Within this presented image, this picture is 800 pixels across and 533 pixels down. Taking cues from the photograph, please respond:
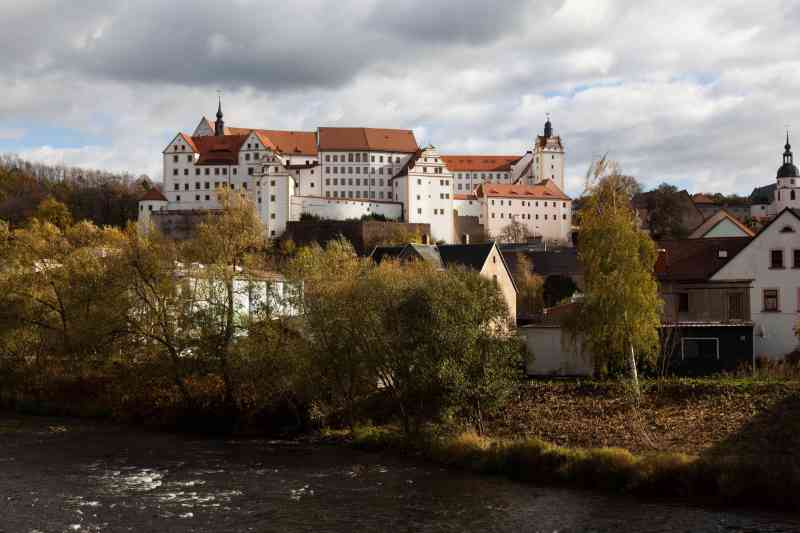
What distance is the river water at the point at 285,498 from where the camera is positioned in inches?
732

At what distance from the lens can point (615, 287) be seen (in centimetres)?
3020

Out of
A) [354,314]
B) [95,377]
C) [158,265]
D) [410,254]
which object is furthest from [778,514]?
[410,254]

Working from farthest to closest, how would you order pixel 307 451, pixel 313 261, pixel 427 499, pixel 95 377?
pixel 95 377 → pixel 313 261 → pixel 307 451 → pixel 427 499

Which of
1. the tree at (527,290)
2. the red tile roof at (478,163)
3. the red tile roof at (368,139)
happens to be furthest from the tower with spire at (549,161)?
the tree at (527,290)

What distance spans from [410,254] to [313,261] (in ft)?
54.5

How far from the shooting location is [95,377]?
3591 cm

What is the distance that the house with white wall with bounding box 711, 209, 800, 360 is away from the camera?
117ft

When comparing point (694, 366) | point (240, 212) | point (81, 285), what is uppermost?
point (240, 212)

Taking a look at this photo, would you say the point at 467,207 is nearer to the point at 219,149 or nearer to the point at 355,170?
the point at 355,170

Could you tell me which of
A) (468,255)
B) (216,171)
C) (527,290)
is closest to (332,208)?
(216,171)

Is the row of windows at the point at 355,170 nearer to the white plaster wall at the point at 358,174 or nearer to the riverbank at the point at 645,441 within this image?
the white plaster wall at the point at 358,174

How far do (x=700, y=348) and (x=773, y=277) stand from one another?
17.1 ft

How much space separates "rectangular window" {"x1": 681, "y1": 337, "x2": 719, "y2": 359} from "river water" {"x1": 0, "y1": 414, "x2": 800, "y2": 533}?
530 inches

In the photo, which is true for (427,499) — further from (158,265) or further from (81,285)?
(81,285)
